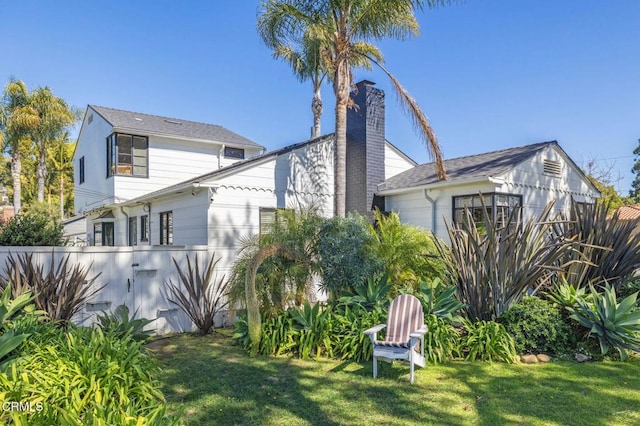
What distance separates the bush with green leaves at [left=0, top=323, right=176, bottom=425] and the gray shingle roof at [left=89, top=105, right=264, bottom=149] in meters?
11.8

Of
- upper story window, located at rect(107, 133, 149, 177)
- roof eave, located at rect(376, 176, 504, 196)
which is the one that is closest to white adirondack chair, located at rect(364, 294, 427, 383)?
roof eave, located at rect(376, 176, 504, 196)

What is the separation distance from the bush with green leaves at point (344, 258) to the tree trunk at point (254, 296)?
43.2 inches

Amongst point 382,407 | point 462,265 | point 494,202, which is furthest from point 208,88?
point 382,407

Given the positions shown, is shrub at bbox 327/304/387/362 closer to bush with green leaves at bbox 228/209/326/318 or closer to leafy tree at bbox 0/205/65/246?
bush with green leaves at bbox 228/209/326/318

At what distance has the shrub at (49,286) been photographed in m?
5.75

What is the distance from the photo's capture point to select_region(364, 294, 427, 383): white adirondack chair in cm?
497

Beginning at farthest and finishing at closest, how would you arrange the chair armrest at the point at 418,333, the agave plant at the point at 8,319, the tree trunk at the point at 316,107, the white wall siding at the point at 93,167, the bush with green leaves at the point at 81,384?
the tree trunk at the point at 316,107, the white wall siding at the point at 93,167, the chair armrest at the point at 418,333, the agave plant at the point at 8,319, the bush with green leaves at the point at 81,384

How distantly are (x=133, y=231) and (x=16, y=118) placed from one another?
1401 cm

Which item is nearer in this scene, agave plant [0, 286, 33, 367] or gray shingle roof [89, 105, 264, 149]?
agave plant [0, 286, 33, 367]

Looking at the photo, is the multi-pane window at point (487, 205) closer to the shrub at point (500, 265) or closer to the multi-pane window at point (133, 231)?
the shrub at point (500, 265)

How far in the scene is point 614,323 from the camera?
228 inches

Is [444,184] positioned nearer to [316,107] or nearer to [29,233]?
[316,107]

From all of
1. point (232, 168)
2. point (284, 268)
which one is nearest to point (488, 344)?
point (284, 268)

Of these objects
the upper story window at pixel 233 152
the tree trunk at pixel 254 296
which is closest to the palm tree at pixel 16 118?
the upper story window at pixel 233 152
